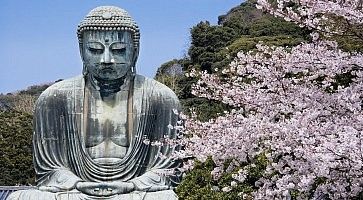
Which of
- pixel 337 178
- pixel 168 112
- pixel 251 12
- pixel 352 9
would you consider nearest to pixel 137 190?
pixel 168 112

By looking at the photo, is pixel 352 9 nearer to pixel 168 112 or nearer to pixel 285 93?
pixel 285 93

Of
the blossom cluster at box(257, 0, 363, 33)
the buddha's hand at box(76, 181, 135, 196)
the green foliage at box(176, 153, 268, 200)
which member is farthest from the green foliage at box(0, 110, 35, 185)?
the blossom cluster at box(257, 0, 363, 33)

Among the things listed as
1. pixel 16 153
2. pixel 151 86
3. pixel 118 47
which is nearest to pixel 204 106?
pixel 16 153

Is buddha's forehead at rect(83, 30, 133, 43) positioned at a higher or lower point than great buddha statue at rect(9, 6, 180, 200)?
higher

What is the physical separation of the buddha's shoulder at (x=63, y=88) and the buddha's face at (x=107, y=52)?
0.25 m

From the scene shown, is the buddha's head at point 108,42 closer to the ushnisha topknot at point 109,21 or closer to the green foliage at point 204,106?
the ushnisha topknot at point 109,21

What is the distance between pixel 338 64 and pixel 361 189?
3.18ft

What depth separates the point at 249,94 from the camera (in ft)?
22.6

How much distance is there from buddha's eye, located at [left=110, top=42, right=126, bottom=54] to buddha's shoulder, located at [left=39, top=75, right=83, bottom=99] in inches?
18.7

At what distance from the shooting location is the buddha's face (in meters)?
6.96

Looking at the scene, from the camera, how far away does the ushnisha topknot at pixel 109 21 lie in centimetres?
697

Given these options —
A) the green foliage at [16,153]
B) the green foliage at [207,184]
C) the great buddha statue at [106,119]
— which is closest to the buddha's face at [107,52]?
the great buddha statue at [106,119]

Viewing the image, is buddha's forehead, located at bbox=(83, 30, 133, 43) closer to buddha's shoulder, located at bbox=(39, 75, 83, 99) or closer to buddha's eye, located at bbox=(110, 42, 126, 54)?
buddha's eye, located at bbox=(110, 42, 126, 54)

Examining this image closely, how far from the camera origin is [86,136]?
7.09 meters
